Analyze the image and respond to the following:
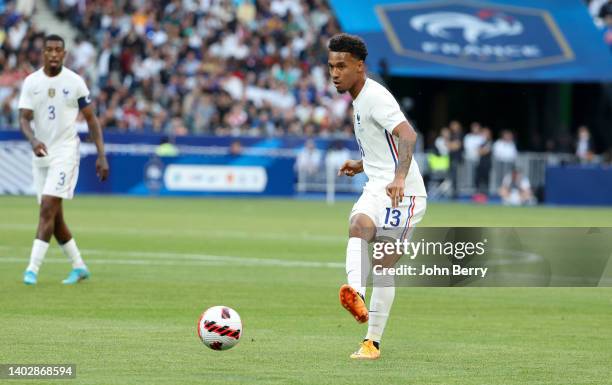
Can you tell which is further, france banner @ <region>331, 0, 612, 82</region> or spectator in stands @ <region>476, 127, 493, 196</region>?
france banner @ <region>331, 0, 612, 82</region>

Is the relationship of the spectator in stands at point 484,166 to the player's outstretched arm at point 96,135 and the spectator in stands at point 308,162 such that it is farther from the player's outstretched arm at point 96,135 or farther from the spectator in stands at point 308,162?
the player's outstretched arm at point 96,135

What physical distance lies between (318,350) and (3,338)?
94.9 inches

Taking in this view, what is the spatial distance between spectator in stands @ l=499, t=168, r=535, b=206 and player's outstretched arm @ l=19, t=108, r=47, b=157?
970 inches

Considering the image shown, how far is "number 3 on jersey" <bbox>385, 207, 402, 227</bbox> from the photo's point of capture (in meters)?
10.0

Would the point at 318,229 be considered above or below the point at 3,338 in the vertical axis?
below

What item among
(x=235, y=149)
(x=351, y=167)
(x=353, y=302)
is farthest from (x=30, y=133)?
(x=235, y=149)

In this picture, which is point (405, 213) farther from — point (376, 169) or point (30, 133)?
point (30, 133)

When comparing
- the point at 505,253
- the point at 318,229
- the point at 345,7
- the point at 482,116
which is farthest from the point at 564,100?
the point at 505,253

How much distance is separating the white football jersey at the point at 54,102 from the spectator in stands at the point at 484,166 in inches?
970

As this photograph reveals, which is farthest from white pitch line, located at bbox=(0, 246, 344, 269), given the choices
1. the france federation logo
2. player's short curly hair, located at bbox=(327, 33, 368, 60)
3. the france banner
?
the france federation logo

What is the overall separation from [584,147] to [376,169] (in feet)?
103

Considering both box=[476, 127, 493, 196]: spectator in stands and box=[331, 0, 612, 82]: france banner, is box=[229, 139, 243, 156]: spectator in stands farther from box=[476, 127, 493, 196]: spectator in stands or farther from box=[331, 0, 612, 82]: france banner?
box=[476, 127, 493, 196]: spectator in stands

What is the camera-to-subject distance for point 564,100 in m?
44.9

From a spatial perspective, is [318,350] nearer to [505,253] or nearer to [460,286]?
[460,286]
